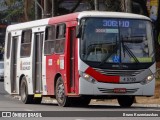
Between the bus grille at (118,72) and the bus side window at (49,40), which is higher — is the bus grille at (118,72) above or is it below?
below

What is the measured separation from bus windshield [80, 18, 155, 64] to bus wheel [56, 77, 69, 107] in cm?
171

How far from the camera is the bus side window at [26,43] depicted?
2677 centimetres

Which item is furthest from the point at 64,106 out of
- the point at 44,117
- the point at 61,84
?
the point at 44,117

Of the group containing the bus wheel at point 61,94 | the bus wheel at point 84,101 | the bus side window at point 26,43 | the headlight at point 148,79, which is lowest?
the bus wheel at point 84,101

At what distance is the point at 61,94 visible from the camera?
925 inches

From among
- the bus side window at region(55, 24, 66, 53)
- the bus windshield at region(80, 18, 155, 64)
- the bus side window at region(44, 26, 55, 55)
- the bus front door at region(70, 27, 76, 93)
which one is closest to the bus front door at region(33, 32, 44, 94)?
the bus side window at region(44, 26, 55, 55)

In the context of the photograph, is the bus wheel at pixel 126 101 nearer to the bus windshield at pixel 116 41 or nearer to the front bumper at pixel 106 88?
the front bumper at pixel 106 88

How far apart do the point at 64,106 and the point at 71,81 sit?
111cm

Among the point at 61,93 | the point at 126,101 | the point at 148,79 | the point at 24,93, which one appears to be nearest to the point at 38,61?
the point at 24,93

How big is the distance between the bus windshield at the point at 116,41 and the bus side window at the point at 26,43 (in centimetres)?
482

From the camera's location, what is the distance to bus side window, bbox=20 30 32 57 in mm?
26766

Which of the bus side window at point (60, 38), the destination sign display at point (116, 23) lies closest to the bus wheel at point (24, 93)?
the bus side window at point (60, 38)

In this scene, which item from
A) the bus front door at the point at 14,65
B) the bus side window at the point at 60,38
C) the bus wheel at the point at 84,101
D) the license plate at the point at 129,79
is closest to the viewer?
the license plate at the point at 129,79

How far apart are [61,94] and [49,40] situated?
2370 mm
